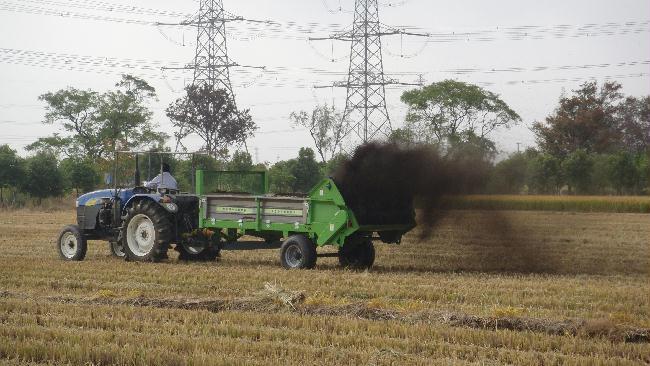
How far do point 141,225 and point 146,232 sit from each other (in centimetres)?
20

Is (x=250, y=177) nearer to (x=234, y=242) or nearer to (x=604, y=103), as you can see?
(x=234, y=242)

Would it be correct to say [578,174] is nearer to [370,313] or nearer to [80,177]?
[370,313]

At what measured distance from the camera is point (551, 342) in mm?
9117

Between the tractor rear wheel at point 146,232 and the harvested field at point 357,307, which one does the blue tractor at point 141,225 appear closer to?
the tractor rear wheel at point 146,232

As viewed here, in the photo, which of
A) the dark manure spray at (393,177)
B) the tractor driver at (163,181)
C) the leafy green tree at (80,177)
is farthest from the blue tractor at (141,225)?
the leafy green tree at (80,177)

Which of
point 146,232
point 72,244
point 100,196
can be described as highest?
point 100,196

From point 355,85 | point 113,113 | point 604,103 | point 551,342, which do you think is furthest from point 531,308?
point 113,113

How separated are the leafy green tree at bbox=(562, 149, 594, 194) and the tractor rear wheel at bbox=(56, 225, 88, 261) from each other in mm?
10946

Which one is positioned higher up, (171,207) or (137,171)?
(137,171)

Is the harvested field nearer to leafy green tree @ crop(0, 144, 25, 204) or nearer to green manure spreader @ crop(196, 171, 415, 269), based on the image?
green manure spreader @ crop(196, 171, 415, 269)

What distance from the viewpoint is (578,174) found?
21688mm

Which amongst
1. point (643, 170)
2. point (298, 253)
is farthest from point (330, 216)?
point (643, 170)

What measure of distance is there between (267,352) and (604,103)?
1414 inches

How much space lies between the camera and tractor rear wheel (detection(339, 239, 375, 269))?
1781 centimetres
